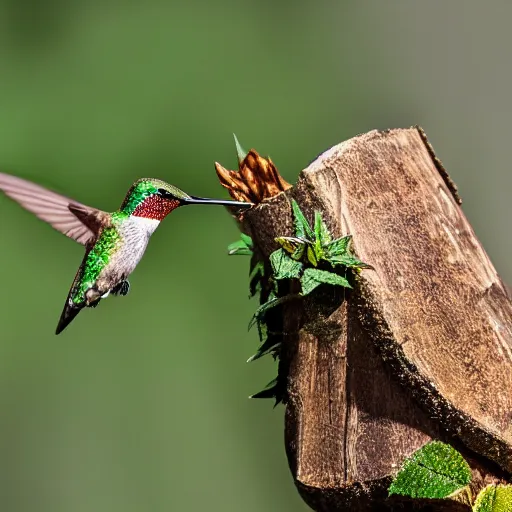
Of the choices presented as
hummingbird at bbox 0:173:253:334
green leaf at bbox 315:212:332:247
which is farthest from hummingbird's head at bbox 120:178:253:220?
green leaf at bbox 315:212:332:247

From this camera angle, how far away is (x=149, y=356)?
3.97 meters

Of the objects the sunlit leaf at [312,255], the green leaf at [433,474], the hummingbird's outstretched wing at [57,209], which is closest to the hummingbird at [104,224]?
the hummingbird's outstretched wing at [57,209]

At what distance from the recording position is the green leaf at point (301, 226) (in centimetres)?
139

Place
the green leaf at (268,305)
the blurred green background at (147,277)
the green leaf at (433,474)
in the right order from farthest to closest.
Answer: the blurred green background at (147,277), the green leaf at (268,305), the green leaf at (433,474)

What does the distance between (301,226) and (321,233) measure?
33 mm

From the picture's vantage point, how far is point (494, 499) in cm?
134

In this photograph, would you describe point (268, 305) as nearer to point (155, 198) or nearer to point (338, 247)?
point (338, 247)

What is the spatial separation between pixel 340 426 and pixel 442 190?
1.45ft

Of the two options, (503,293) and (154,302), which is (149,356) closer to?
(154,302)

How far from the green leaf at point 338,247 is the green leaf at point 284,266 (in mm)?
54

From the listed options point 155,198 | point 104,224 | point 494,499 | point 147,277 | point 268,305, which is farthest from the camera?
point 147,277

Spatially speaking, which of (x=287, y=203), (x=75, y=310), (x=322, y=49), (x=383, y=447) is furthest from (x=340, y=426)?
(x=322, y=49)

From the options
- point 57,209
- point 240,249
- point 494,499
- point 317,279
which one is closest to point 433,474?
point 494,499

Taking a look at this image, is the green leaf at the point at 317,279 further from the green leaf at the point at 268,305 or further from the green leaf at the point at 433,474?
the green leaf at the point at 433,474
